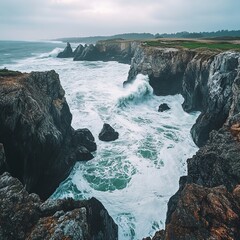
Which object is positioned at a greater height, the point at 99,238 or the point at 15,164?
the point at 15,164

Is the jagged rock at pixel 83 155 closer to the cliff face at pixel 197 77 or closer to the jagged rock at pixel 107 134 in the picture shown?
the jagged rock at pixel 107 134

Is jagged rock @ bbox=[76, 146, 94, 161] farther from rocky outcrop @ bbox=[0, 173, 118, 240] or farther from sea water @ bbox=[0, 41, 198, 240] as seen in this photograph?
rocky outcrop @ bbox=[0, 173, 118, 240]

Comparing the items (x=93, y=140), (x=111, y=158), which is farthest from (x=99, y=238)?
(x=93, y=140)

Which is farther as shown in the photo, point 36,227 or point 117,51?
point 117,51

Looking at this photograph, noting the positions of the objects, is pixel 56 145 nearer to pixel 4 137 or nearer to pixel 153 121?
pixel 4 137

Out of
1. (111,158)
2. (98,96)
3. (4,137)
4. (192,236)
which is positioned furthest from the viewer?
(98,96)

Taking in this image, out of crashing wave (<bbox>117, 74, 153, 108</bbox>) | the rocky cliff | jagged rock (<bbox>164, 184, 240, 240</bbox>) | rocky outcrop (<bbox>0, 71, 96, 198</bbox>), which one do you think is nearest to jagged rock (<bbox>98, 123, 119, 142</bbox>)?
rocky outcrop (<bbox>0, 71, 96, 198</bbox>)

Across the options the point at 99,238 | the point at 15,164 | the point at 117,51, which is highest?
the point at 15,164
